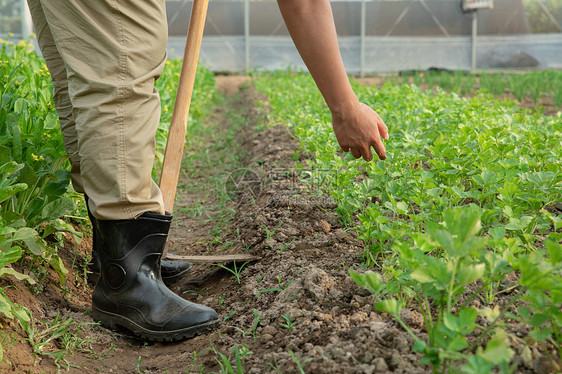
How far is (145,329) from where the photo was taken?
177cm

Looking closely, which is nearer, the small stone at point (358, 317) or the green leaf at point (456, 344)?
the green leaf at point (456, 344)

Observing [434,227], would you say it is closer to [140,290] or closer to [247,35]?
[140,290]

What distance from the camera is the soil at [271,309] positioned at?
128cm

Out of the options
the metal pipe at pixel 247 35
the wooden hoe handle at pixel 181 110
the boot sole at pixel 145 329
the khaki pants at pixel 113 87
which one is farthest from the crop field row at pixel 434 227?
the metal pipe at pixel 247 35

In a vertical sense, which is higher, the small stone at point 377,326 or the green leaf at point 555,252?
the green leaf at point 555,252

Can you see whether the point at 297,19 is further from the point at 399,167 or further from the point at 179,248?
the point at 179,248

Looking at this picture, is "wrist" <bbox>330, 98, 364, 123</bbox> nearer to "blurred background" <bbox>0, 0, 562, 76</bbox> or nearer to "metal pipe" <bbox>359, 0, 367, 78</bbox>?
"blurred background" <bbox>0, 0, 562, 76</bbox>

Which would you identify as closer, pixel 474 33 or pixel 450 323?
pixel 450 323

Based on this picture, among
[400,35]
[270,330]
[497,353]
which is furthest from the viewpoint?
[400,35]

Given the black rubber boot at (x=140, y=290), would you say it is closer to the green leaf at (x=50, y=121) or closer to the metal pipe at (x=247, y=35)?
the green leaf at (x=50, y=121)

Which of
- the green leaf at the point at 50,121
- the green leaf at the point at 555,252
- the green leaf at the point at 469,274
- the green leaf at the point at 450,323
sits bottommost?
the green leaf at the point at 450,323

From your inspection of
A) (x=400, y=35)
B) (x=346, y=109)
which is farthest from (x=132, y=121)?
(x=400, y=35)

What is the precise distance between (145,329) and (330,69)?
3.32 ft

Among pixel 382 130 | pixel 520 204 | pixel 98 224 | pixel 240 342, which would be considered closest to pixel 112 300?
pixel 98 224
